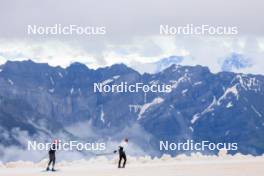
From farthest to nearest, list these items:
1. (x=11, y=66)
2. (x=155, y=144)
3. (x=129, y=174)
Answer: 1. (x=11, y=66)
2. (x=155, y=144)
3. (x=129, y=174)

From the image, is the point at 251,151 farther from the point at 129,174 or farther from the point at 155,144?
the point at 129,174

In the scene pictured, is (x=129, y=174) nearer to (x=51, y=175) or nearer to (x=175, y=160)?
(x=51, y=175)

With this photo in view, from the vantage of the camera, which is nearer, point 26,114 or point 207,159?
point 207,159

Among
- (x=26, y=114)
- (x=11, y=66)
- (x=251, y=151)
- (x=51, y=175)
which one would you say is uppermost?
(x=11, y=66)

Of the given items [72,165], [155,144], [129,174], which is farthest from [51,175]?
[155,144]

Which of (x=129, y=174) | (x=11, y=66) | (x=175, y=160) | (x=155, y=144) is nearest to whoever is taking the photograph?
(x=129, y=174)

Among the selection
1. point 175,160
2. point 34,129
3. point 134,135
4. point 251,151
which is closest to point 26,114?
point 34,129

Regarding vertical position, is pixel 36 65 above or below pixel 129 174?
above
